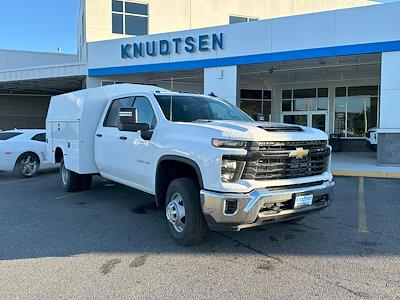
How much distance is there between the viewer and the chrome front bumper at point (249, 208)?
14.4 feet

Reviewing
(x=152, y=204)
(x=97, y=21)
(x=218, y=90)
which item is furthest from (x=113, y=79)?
(x=152, y=204)

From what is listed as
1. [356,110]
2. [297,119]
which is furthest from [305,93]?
[356,110]

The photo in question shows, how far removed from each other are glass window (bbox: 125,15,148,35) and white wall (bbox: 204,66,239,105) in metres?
7.77

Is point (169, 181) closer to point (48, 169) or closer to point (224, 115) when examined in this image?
point (224, 115)

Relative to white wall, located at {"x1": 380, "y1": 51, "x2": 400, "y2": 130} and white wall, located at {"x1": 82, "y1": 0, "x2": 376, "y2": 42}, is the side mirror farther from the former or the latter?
white wall, located at {"x1": 82, "y1": 0, "x2": 376, "y2": 42}

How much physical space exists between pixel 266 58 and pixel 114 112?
9.32 meters

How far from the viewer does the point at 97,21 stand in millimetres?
21203

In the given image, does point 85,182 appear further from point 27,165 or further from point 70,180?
point 27,165

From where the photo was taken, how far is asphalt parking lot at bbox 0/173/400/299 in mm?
3863

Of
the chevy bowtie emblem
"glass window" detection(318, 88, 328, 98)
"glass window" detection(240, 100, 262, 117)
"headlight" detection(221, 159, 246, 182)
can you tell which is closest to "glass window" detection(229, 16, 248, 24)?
"glass window" detection(240, 100, 262, 117)

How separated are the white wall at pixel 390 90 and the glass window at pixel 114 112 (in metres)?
9.81

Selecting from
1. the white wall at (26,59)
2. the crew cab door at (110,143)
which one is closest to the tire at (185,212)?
the crew cab door at (110,143)

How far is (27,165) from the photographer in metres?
11.6

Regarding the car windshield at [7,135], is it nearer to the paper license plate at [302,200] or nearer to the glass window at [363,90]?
the paper license plate at [302,200]
